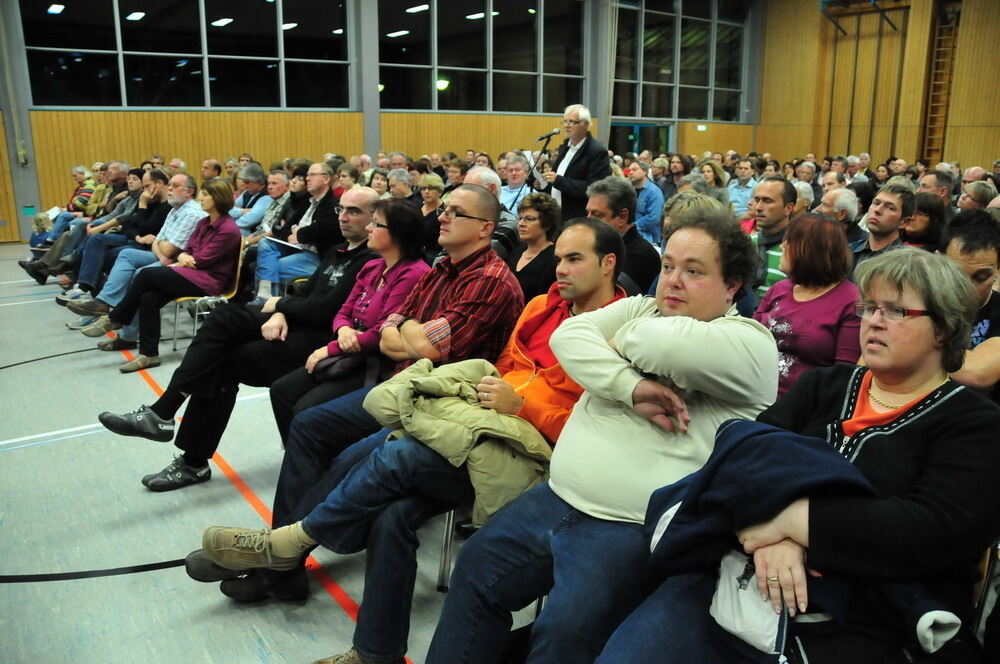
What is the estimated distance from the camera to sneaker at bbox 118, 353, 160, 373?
5182mm

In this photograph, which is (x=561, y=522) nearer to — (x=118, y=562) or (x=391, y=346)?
(x=391, y=346)

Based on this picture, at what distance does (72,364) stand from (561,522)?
4.78 m

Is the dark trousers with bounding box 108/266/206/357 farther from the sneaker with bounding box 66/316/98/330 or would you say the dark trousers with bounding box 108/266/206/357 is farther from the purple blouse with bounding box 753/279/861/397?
the purple blouse with bounding box 753/279/861/397

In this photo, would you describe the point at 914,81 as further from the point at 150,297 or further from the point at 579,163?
the point at 150,297

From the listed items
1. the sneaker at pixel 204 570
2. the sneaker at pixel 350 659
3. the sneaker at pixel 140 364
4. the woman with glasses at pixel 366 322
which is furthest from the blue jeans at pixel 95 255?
the sneaker at pixel 350 659

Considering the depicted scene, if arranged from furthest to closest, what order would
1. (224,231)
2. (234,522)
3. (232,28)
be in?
(232,28) < (224,231) < (234,522)

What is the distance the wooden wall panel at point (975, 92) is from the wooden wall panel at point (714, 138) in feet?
16.3

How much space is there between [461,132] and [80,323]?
9.85 m

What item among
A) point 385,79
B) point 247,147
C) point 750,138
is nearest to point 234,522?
point 247,147

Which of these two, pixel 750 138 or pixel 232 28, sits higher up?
pixel 232 28

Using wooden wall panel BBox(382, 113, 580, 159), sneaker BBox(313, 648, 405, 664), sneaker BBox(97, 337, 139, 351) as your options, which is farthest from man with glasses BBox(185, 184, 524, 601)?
wooden wall panel BBox(382, 113, 580, 159)

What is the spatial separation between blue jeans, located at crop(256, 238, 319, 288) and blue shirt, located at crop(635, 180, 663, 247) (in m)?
2.95

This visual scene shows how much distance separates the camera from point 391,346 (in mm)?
2803

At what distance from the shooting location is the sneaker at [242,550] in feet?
7.63
